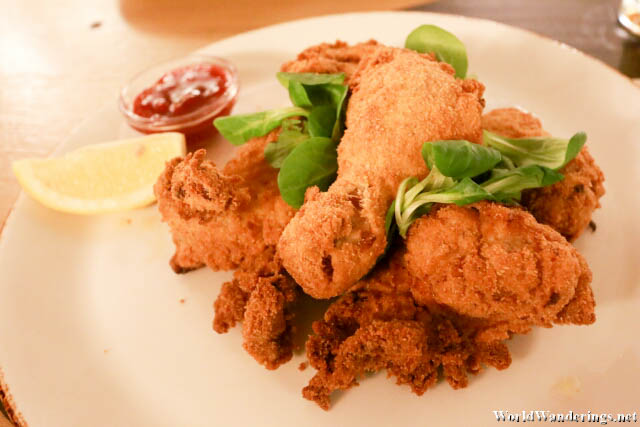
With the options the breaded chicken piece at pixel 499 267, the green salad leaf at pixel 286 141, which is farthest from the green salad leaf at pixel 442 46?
the breaded chicken piece at pixel 499 267

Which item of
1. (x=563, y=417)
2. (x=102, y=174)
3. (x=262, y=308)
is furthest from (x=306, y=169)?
(x=563, y=417)

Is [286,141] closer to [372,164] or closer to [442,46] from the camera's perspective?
[372,164]

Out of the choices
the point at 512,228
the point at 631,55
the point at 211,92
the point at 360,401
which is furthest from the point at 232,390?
the point at 631,55

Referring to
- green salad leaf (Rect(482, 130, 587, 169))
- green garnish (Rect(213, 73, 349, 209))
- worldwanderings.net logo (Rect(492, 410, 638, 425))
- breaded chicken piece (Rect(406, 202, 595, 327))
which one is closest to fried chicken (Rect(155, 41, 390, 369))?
green garnish (Rect(213, 73, 349, 209))

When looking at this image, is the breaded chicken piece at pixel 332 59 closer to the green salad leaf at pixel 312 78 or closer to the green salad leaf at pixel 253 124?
the green salad leaf at pixel 312 78

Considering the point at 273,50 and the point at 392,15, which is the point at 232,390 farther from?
the point at 392,15
